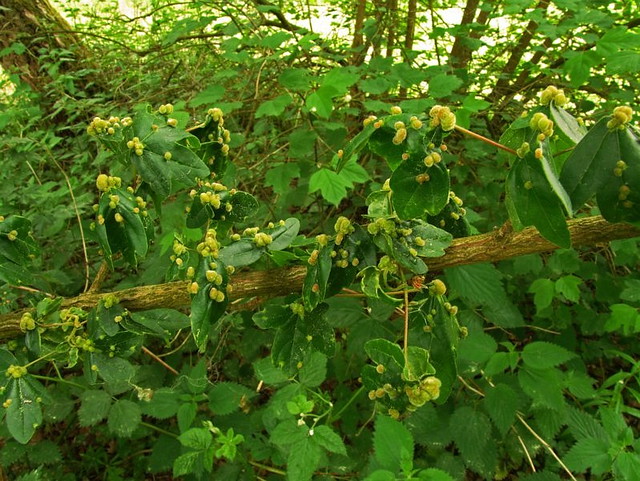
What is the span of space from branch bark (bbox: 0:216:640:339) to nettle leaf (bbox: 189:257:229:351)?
8 cm

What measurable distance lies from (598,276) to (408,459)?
1.64 metres

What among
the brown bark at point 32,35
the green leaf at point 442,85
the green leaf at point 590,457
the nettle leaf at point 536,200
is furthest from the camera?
the brown bark at point 32,35

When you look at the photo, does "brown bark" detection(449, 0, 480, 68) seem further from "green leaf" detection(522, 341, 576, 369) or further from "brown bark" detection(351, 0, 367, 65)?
"green leaf" detection(522, 341, 576, 369)

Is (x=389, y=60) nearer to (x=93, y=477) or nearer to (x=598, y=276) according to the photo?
(x=598, y=276)

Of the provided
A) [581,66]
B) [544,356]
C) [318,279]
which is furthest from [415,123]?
[581,66]

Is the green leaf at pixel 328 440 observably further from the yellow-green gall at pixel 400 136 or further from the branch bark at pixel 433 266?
the yellow-green gall at pixel 400 136

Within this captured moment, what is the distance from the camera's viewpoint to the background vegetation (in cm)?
130

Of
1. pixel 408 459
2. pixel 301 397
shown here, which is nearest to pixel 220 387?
pixel 301 397

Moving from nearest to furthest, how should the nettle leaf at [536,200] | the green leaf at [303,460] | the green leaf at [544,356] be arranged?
the nettle leaf at [536,200] < the green leaf at [303,460] < the green leaf at [544,356]

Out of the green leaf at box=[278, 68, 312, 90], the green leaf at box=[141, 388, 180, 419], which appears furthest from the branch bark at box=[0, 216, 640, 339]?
the green leaf at box=[278, 68, 312, 90]

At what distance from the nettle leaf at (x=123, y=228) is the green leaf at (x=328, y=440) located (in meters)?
0.76

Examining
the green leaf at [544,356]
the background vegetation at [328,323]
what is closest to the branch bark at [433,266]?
the background vegetation at [328,323]

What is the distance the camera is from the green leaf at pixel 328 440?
3.92ft

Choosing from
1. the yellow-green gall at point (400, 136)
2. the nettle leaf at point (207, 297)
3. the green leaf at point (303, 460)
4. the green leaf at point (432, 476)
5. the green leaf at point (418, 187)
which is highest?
the yellow-green gall at point (400, 136)
